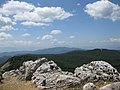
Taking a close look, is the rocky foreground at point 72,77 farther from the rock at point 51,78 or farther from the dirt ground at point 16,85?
the dirt ground at point 16,85

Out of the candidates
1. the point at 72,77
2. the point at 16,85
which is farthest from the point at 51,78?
the point at 16,85

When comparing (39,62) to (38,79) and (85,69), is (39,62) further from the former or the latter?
(85,69)

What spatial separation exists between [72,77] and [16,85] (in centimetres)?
893

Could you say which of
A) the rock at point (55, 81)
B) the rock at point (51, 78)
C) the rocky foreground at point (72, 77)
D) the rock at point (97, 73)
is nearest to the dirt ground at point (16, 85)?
the rocky foreground at point (72, 77)

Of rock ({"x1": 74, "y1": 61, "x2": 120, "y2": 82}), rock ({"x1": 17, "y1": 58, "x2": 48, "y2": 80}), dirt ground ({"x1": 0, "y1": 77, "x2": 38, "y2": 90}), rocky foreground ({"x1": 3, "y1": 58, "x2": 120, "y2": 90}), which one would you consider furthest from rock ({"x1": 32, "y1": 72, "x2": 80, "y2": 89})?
rock ({"x1": 17, "y1": 58, "x2": 48, "y2": 80})

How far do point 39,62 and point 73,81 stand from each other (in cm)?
1014

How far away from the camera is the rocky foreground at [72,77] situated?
30.9 meters

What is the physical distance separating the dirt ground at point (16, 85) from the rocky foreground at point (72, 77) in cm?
79

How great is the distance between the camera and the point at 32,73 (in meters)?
38.7

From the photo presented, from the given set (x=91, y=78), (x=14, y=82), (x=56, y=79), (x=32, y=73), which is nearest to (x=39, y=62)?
(x=32, y=73)

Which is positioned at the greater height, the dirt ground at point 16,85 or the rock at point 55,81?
the rock at point 55,81

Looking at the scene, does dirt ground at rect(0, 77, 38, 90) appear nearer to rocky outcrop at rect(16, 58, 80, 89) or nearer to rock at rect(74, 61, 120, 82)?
rocky outcrop at rect(16, 58, 80, 89)

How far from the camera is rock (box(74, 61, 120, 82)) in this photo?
32.8 metres

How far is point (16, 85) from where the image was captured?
1389 inches
